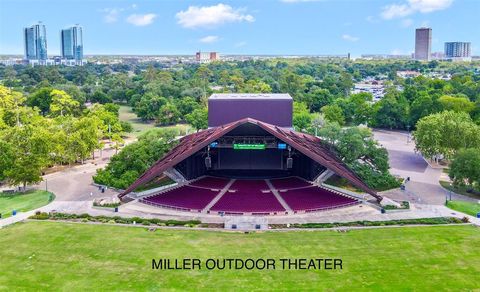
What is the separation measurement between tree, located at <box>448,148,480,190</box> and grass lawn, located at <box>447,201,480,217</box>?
11.4 ft

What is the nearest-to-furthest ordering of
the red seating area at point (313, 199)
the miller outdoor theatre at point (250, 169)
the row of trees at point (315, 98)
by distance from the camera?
the miller outdoor theatre at point (250, 169), the red seating area at point (313, 199), the row of trees at point (315, 98)

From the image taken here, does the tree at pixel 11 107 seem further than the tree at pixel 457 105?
No

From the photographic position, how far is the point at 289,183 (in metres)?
52.8

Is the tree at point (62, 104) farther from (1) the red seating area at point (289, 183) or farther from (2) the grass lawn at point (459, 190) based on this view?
(2) the grass lawn at point (459, 190)

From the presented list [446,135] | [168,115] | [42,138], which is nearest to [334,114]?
[446,135]

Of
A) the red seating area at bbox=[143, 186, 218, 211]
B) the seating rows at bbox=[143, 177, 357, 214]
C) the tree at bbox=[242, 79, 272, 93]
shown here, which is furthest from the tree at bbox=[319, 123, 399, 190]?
the tree at bbox=[242, 79, 272, 93]

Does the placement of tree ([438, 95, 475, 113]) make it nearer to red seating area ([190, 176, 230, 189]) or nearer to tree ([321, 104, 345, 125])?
Result: tree ([321, 104, 345, 125])

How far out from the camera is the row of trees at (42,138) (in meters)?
50.6

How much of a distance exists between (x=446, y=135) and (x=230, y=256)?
40979mm

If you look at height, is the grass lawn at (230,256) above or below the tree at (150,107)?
below

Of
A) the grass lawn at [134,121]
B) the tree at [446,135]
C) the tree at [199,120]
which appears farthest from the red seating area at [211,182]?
the grass lawn at [134,121]

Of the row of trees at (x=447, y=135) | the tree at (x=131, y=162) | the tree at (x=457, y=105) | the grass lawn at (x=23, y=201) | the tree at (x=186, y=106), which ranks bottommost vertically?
the grass lawn at (x=23, y=201)

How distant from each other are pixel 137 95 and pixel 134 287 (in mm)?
94879

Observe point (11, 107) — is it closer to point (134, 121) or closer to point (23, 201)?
point (134, 121)
